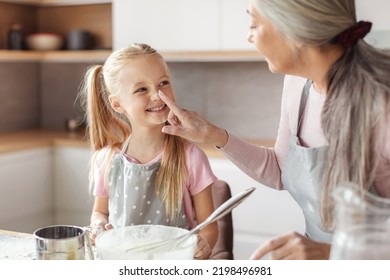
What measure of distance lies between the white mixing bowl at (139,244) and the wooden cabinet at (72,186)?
130cm

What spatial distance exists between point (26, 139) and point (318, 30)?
64.3 inches

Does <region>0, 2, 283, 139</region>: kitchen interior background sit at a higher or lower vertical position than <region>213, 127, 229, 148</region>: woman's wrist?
lower

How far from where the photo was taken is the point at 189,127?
106 centimetres

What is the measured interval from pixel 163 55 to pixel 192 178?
3.64 ft

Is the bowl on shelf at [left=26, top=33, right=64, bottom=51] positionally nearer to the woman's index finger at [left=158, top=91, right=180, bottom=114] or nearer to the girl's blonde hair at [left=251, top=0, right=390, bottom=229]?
the woman's index finger at [left=158, top=91, right=180, bottom=114]

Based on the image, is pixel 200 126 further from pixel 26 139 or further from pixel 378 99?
pixel 26 139

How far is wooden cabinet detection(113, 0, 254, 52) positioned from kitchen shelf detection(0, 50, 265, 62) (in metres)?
0.02

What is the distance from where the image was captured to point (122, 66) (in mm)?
1170

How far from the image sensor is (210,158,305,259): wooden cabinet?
1.91 meters

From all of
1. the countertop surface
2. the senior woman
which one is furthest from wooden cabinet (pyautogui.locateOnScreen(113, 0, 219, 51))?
the senior woman

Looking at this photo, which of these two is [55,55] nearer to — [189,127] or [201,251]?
[189,127]

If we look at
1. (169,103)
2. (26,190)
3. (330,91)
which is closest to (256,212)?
(26,190)

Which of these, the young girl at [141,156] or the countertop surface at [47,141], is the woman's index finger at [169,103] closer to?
the young girl at [141,156]
